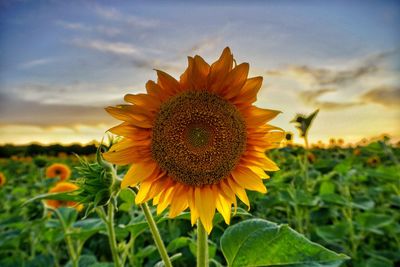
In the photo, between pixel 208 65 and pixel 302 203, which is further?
pixel 302 203

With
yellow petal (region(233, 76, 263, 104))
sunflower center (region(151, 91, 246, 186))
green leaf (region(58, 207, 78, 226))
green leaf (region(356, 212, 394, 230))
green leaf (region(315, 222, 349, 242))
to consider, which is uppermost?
yellow petal (region(233, 76, 263, 104))

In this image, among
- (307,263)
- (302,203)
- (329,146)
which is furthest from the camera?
(329,146)

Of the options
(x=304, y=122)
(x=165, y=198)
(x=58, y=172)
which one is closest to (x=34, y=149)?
(x=58, y=172)

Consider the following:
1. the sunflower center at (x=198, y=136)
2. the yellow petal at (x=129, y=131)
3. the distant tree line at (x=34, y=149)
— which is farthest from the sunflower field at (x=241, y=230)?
the distant tree line at (x=34, y=149)

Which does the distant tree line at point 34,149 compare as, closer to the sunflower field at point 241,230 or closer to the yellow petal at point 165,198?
the sunflower field at point 241,230

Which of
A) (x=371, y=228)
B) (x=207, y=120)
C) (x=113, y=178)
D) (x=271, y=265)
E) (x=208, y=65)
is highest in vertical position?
(x=208, y=65)

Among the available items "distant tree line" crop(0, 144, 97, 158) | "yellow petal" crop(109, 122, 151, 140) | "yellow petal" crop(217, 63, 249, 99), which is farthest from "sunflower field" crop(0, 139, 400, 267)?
"distant tree line" crop(0, 144, 97, 158)

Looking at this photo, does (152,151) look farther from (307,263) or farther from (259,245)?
(307,263)

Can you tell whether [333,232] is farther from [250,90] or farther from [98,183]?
[98,183]

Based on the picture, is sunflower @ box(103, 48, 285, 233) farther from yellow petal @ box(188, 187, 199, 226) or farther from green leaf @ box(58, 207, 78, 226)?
green leaf @ box(58, 207, 78, 226)

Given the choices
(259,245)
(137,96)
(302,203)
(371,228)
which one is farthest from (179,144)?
(371,228)
